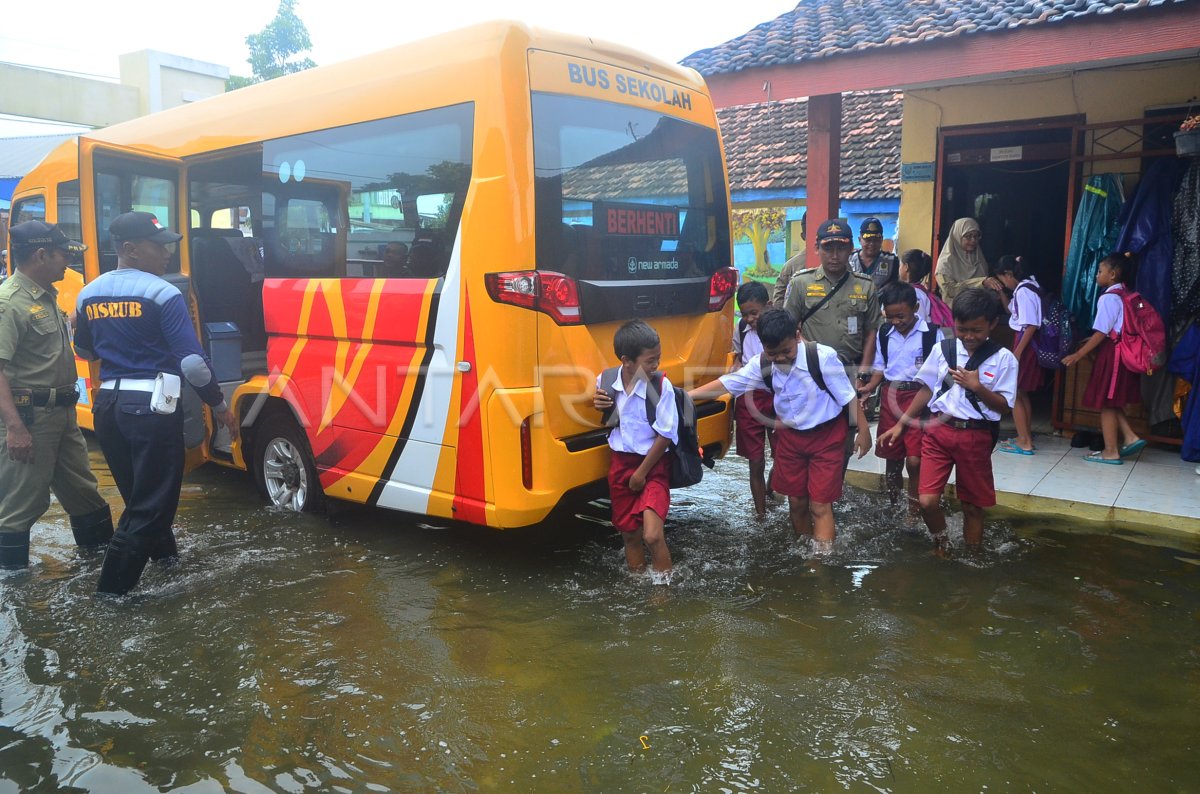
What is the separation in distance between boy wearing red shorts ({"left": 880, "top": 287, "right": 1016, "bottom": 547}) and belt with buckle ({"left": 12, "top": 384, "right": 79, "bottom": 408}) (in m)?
4.54

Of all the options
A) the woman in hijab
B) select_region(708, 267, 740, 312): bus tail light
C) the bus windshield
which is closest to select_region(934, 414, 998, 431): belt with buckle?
select_region(708, 267, 740, 312): bus tail light

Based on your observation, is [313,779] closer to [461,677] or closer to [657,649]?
[461,677]

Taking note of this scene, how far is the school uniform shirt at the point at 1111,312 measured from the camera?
21.2 feet

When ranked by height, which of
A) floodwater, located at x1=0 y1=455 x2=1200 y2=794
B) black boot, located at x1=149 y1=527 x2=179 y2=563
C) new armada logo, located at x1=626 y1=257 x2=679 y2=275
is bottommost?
floodwater, located at x1=0 y1=455 x2=1200 y2=794

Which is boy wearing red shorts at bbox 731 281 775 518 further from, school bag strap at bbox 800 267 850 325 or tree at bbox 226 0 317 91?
tree at bbox 226 0 317 91

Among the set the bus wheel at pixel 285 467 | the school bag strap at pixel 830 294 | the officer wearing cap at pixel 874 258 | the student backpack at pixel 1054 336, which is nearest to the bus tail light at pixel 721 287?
the school bag strap at pixel 830 294

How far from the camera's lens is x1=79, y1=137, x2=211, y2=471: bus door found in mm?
5570

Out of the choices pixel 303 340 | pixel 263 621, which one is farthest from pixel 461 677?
pixel 303 340

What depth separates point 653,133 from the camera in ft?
15.9

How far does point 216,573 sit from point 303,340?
4.65 ft

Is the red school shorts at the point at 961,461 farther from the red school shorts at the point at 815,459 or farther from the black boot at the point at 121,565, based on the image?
the black boot at the point at 121,565

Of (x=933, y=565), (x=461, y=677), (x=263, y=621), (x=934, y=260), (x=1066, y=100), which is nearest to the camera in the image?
(x=461, y=677)

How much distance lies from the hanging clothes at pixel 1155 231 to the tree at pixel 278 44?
33300mm

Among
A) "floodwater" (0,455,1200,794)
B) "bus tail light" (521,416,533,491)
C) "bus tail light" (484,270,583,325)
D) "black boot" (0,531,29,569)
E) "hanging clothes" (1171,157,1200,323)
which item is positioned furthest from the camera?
"hanging clothes" (1171,157,1200,323)
